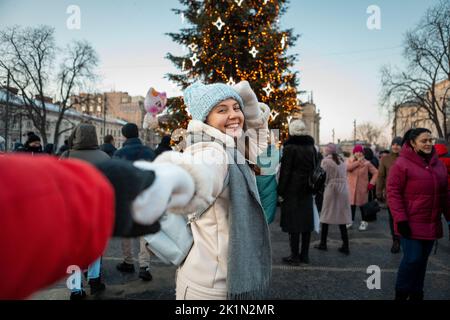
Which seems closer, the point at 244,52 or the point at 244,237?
the point at 244,237

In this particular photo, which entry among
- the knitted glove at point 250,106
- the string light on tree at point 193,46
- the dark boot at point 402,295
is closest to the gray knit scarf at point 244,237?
the knitted glove at point 250,106

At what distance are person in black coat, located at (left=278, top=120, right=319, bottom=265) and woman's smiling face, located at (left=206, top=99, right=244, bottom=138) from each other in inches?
126

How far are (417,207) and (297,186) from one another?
191 centimetres

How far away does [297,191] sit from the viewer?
4.88m

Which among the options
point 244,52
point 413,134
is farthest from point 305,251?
point 244,52

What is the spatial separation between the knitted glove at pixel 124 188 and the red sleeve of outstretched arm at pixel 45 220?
0.20 feet

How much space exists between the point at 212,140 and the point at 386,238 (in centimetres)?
611

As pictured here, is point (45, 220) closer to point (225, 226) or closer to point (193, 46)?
point (225, 226)

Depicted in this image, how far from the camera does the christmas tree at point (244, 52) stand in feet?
35.7

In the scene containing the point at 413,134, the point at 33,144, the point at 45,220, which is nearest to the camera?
the point at 45,220

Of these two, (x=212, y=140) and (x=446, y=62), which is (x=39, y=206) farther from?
(x=446, y=62)

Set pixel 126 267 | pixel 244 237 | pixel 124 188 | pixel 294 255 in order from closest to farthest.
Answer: pixel 124 188 < pixel 244 237 < pixel 126 267 < pixel 294 255

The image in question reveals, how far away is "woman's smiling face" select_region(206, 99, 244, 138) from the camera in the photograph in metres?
1.74
